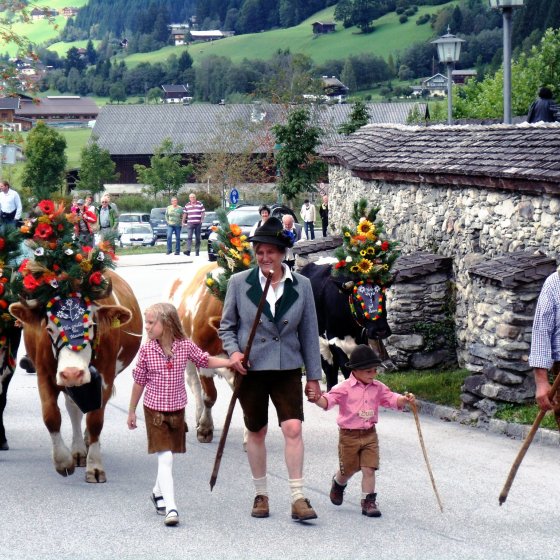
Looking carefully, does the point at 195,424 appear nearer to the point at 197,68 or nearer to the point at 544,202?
the point at 544,202

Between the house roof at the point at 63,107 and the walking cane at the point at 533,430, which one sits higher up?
the house roof at the point at 63,107

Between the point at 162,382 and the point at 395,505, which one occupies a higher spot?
the point at 162,382

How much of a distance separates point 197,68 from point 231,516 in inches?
7431

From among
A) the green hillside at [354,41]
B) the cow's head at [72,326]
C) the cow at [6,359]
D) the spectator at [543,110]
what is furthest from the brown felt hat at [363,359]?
the green hillside at [354,41]

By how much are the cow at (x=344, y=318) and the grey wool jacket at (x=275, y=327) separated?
3941 mm

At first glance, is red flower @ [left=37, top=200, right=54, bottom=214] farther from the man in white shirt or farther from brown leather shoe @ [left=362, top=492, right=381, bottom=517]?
the man in white shirt

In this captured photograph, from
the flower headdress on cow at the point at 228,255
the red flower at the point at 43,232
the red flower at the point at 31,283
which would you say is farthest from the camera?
the flower headdress on cow at the point at 228,255

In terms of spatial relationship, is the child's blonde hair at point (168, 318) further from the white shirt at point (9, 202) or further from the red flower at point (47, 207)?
the white shirt at point (9, 202)

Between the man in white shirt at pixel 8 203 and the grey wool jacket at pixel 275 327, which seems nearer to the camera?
the grey wool jacket at pixel 275 327

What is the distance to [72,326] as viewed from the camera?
32.2ft

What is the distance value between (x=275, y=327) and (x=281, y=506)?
1.37 m

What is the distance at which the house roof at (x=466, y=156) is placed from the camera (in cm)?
1400

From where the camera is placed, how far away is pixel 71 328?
9.79 metres

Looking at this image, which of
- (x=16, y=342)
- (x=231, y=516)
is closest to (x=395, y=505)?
(x=231, y=516)
